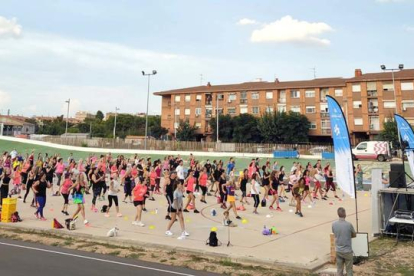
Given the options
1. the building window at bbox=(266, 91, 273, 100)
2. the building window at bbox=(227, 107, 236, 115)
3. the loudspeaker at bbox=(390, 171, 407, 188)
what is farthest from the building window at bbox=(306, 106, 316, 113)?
the loudspeaker at bbox=(390, 171, 407, 188)

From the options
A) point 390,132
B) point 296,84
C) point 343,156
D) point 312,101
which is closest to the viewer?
point 343,156

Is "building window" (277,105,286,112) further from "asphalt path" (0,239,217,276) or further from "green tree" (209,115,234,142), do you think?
"asphalt path" (0,239,217,276)

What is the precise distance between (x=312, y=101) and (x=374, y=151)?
25.0 m

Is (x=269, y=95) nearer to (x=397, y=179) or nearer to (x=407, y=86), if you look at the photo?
(x=407, y=86)

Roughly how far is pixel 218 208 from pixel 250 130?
4951cm

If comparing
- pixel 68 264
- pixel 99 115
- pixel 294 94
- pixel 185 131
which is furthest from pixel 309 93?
pixel 99 115

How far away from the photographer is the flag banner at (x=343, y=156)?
9.30 metres

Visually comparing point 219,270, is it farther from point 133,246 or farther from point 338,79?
point 338,79

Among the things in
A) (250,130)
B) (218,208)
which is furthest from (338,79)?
(218,208)

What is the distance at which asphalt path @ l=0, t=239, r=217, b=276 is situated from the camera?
7150 millimetres

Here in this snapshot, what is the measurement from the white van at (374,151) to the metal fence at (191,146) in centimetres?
958

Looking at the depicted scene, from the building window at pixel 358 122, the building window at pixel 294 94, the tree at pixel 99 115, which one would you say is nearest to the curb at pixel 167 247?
the building window at pixel 358 122

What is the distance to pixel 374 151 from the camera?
3888 cm

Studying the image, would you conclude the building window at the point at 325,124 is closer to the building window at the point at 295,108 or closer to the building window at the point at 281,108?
the building window at the point at 295,108
